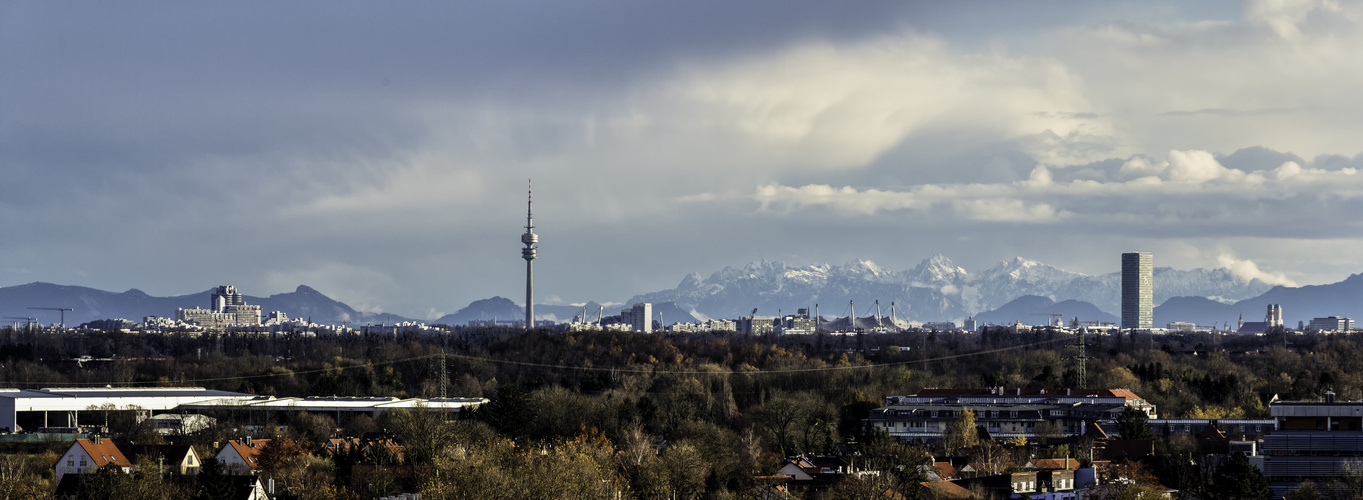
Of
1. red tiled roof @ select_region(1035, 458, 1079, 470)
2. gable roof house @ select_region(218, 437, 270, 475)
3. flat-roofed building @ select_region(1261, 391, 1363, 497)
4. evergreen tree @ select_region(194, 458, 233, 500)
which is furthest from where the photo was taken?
gable roof house @ select_region(218, 437, 270, 475)

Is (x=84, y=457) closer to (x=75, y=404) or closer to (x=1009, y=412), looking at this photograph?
(x=75, y=404)

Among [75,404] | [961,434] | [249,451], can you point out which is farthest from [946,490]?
[75,404]

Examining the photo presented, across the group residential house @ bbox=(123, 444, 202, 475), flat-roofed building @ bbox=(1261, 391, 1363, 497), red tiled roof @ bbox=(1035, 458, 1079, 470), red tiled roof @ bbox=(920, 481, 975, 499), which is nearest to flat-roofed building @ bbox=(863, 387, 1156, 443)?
red tiled roof @ bbox=(1035, 458, 1079, 470)

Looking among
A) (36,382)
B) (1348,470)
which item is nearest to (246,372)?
(36,382)

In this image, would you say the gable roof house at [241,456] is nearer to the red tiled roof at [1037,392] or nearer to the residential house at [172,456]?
the residential house at [172,456]

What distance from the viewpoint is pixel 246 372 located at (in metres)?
154

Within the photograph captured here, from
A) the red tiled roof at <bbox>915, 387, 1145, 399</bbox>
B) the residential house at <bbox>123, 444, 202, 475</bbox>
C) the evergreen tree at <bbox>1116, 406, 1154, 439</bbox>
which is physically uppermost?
the red tiled roof at <bbox>915, 387, 1145, 399</bbox>

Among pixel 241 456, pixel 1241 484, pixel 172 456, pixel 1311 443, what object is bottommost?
pixel 172 456

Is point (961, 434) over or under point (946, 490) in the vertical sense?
under

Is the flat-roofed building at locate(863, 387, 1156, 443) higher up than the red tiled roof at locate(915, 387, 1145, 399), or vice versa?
the red tiled roof at locate(915, 387, 1145, 399)

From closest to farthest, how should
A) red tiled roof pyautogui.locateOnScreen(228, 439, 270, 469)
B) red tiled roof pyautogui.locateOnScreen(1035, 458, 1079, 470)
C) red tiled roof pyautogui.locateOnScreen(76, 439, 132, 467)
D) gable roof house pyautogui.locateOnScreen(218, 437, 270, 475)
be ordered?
red tiled roof pyautogui.locateOnScreen(1035, 458, 1079, 470), gable roof house pyautogui.locateOnScreen(218, 437, 270, 475), red tiled roof pyautogui.locateOnScreen(228, 439, 270, 469), red tiled roof pyautogui.locateOnScreen(76, 439, 132, 467)

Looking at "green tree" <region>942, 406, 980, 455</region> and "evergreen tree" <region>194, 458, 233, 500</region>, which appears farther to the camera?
"green tree" <region>942, 406, 980, 455</region>

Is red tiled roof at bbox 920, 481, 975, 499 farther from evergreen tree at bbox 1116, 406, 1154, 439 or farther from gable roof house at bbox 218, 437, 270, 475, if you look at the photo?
gable roof house at bbox 218, 437, 270, 475

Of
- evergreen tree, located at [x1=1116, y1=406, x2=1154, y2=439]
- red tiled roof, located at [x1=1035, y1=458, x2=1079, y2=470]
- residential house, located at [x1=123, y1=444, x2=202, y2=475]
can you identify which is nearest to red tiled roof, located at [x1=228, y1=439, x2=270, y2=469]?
residential house, located at [x1=123, y1=444, x2=202, y2=475]
